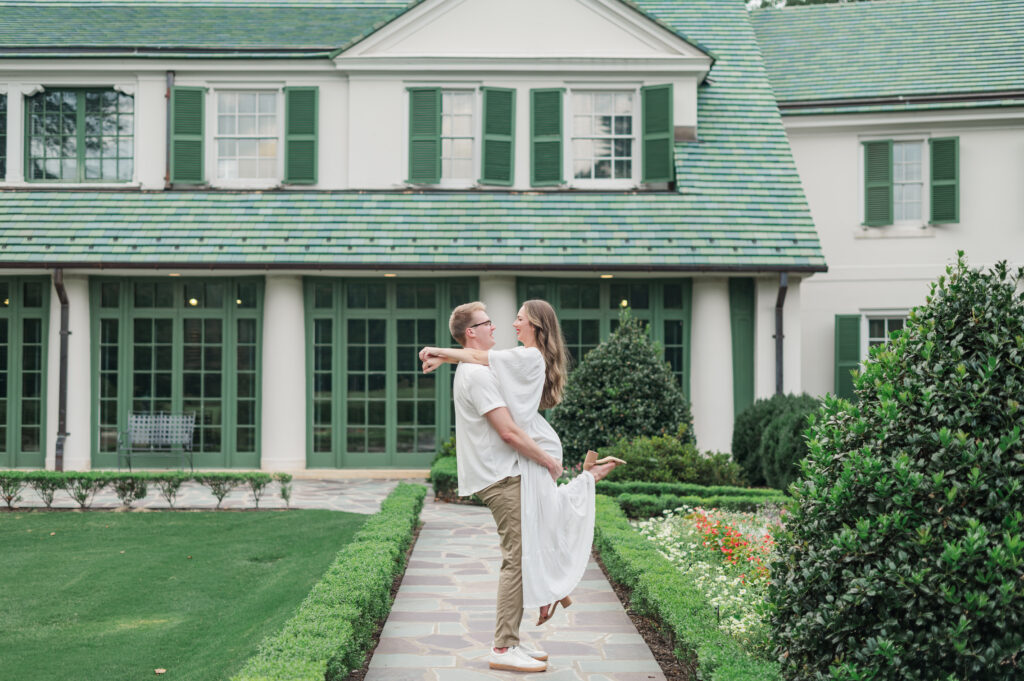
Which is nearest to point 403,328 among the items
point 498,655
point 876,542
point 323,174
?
point 323,174

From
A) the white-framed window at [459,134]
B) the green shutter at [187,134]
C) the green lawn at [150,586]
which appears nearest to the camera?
the green lawn at [150,586]

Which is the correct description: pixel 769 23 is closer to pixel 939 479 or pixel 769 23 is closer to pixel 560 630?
pixel 560 630

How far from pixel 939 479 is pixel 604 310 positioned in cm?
1093

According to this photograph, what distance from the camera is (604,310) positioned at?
1420 cm

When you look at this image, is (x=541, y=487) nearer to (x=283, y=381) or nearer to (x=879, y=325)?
(x=283, y=381)

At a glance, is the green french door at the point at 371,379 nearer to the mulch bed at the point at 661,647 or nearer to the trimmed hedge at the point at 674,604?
the trimmed hedge at the point at 674,604

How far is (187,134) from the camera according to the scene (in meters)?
14.6

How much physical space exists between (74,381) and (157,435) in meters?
1.45

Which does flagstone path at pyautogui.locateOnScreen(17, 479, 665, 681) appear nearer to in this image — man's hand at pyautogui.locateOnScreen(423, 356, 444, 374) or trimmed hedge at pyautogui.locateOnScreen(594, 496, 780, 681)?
trimmed hedge at pyautogui.locateOnScreen(594, 496, 780, 681)

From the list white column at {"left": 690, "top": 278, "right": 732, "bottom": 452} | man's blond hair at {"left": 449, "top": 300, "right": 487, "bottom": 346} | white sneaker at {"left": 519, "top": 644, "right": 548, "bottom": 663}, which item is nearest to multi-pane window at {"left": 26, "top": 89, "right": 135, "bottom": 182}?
white column at {"left": 690, "top": 278, "right": 732, "bottom": 452}

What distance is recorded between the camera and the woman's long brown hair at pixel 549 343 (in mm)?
5008

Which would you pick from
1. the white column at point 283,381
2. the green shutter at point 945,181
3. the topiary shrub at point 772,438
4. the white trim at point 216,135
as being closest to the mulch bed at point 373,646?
the topiary shrub at point 772,438

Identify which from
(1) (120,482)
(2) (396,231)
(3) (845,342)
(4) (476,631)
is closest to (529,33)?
(2) (396,231)

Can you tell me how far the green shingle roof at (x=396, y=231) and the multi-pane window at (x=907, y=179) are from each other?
295 cm
